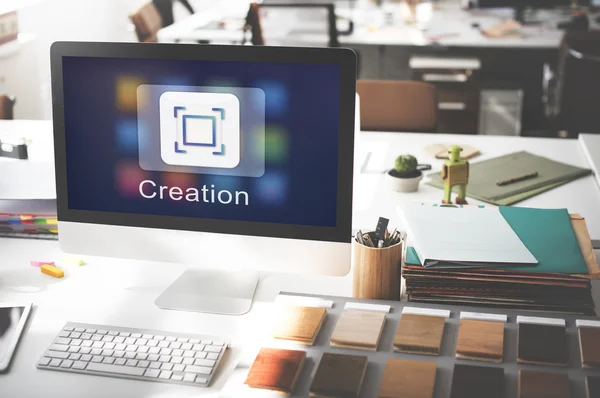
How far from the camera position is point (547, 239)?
146cm

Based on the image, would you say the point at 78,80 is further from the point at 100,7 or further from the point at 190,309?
the point at 100,7

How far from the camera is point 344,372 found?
→ 1.13 m

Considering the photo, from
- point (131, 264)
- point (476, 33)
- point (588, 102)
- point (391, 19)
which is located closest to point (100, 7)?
point (391, 19)

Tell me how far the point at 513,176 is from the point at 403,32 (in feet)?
8.66

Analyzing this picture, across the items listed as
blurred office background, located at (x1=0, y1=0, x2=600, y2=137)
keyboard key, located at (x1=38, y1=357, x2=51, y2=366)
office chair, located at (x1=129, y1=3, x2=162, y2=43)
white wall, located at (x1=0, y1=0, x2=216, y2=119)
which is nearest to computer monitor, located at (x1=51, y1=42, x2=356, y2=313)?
keyboard key, located at (x1=38, y1=357, x2=51, y2=366)

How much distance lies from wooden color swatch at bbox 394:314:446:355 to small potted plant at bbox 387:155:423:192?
0.73 meters

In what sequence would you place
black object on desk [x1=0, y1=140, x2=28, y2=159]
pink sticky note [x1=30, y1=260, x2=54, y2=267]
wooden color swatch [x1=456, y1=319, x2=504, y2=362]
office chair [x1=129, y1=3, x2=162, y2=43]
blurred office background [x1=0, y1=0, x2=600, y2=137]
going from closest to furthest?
wooden color swatch [x1=456, y1=319, x2=504, y2=362]
pink sticky note [x1=30, y1=260, x2=54, y2=267]
black object on desk [x1=0, y1=140, x2=28, y2=159]
blurred office background [x1=0, y1=0, x2=600, y2=137]
office chair [x1=129, y1=3, x2=162, y2=43]

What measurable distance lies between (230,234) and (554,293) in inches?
23.0

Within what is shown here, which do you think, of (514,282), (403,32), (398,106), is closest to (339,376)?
(514,282)

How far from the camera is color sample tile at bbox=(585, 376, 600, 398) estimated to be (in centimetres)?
107

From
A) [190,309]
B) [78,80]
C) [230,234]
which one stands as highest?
[78,80]

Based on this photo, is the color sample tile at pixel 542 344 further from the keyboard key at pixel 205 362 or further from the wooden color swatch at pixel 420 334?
the keyboard key at pixel 205 362

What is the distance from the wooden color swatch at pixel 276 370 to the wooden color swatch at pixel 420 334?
0.16 m

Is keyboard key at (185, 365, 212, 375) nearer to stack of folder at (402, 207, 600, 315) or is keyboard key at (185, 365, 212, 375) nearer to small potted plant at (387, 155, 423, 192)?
stack of folder at (402, 207, 600, 315)
